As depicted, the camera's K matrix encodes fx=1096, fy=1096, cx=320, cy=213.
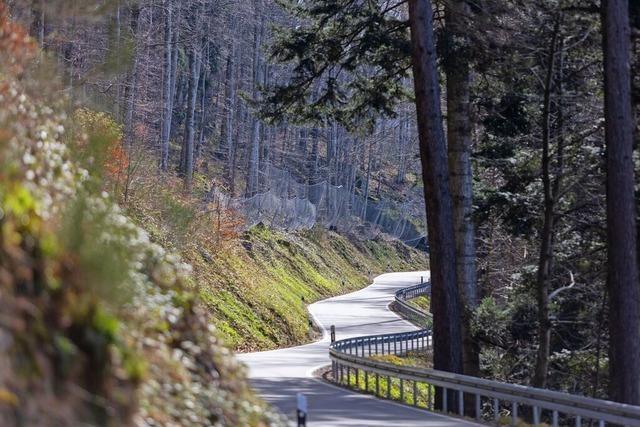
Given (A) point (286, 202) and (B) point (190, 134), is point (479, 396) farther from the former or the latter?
(A) point (286, 202)

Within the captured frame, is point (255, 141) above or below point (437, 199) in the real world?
above

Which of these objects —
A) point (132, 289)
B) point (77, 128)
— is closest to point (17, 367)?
point (132, 289)

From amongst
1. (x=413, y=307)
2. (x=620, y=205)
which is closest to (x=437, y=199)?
(x=620, y=205)

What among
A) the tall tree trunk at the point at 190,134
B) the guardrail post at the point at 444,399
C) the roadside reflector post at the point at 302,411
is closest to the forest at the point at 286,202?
the tall tree trunk at the point at 190,134

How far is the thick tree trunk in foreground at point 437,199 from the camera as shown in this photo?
69.4 ft

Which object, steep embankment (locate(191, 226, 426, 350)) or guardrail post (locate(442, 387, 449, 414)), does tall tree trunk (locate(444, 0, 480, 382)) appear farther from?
steep embankment (locate(191, 226, 426, 350))

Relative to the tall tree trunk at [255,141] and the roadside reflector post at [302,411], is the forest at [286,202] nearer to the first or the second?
the tall tree trunk at [255,141]

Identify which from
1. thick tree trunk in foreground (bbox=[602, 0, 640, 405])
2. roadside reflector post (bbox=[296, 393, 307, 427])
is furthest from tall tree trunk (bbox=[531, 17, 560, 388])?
roadside reflector post (bbox=[296, 393, 307, 427])

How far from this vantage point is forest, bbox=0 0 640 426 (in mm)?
7602

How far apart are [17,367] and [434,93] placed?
15.7 metres

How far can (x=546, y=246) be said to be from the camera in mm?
21844

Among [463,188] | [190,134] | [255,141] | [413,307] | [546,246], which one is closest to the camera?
[546,246]

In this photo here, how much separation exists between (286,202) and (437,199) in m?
36.7

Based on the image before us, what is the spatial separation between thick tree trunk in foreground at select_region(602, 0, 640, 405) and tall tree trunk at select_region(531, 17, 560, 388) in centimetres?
282
